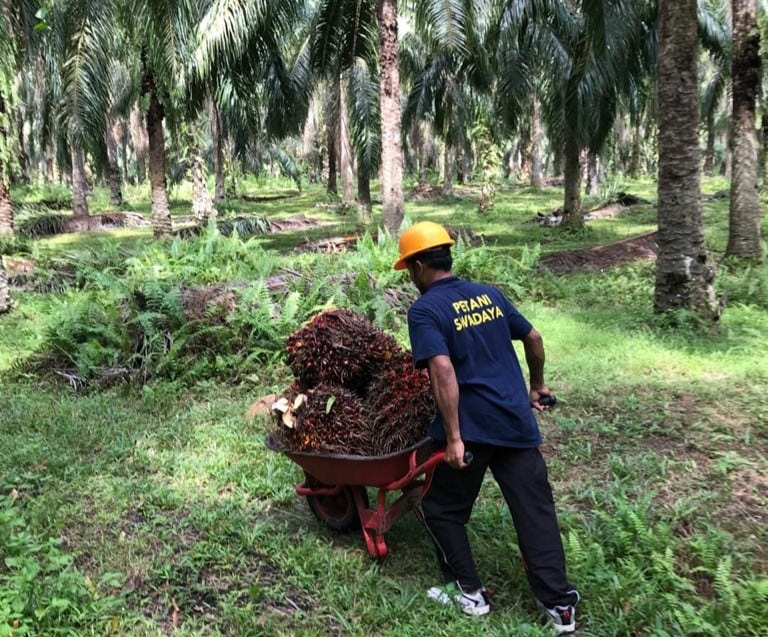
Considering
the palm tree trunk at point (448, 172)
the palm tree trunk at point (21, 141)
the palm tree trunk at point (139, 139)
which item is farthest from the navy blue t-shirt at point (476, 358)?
the palm tree trunk at point (139, 139)

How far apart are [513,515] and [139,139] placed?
3380cm

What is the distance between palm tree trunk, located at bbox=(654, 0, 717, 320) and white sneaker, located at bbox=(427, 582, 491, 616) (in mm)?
5340

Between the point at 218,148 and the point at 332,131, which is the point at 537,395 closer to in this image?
the point at 218,148

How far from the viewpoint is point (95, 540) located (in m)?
4.02

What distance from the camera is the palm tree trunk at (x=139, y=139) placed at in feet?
101

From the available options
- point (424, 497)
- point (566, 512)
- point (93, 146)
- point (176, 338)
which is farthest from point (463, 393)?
point (93, 146)

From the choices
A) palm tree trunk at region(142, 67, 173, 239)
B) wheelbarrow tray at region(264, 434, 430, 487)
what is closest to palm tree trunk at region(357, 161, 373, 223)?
palm tree trunk at region(142, 67, 173, 239)

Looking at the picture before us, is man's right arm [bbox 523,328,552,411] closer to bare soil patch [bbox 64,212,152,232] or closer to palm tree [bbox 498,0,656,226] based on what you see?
palm tree [bbox 498,0,656,226]

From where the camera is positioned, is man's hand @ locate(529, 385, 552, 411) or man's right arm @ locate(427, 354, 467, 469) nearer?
man's right arm @ locate(427, 354, 467, 469)

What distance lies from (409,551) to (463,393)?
4.02ft

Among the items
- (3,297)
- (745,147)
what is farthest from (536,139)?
(3,297)

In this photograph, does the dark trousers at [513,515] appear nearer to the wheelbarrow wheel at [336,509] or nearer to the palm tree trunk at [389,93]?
the wheelbarrow wheel at [336,509]

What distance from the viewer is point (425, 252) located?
10.9 ft

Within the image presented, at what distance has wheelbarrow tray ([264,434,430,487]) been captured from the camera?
11.4ft
